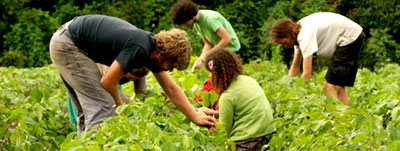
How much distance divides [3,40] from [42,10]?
4.45 feet

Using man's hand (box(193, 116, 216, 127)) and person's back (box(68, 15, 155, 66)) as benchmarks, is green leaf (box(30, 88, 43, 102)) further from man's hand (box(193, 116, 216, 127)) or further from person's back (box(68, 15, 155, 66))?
man's hand (box(193, 116, 216, 127))

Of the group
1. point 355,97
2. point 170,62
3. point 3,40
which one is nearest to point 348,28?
point 355,97

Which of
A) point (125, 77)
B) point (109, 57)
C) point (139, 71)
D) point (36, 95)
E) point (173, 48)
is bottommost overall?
point (36, 95)

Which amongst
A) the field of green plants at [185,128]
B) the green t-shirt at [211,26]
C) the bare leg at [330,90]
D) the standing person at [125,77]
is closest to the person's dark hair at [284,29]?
the field of green plants at [185,128]

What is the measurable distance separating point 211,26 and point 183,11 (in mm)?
375

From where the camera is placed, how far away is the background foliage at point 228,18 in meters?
11.4

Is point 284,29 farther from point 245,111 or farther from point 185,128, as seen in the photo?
point 185,128

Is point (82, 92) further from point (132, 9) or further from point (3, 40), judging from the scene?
point (3, 40)

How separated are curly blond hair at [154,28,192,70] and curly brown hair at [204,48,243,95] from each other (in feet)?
2.08

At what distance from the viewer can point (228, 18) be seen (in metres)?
12.4

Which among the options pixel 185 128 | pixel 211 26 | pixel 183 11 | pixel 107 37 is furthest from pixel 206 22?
pixel 185 128

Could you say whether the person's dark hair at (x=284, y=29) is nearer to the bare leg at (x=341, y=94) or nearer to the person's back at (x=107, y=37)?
the bare leg at (x=341, y=94)

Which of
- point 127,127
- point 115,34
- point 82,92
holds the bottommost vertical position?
point 82,92

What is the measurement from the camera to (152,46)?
3.22 metres
